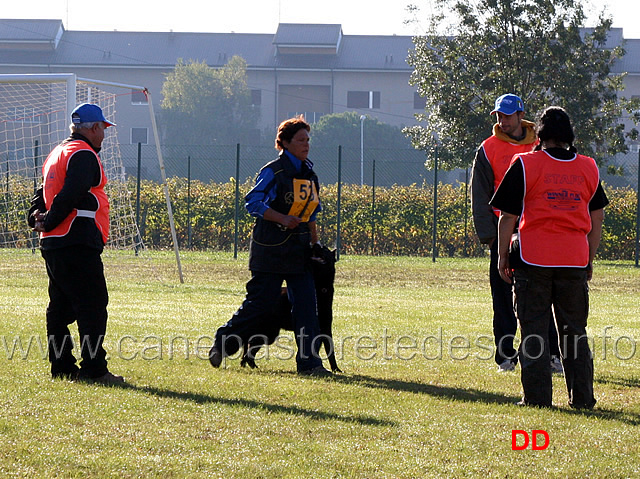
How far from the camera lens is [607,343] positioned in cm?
947

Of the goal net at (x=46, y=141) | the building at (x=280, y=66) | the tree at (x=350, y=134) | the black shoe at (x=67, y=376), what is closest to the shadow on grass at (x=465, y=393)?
the black shoe at (x=67, y=376)

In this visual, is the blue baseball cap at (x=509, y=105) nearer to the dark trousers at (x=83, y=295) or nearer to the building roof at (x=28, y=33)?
the dark trousers at (x=83, y=295)

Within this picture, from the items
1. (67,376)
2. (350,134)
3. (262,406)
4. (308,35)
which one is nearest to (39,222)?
(67,376)

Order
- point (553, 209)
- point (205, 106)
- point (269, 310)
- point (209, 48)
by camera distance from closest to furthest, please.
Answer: point (553, 209) → point (269, 310) → point (205, 106) → point (209, 48)

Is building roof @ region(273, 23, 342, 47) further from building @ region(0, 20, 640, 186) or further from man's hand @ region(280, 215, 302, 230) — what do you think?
man's hand @ region(280, 215, 302, 230)

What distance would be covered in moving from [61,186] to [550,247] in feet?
10.5

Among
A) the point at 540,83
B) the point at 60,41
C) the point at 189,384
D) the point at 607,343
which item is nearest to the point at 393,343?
the point at 607,343

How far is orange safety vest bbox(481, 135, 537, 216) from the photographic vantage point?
24.9ft

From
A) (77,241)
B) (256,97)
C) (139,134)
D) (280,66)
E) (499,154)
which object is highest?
(280,66)

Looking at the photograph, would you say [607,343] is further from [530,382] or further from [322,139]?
[322,139]

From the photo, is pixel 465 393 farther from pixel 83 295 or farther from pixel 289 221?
pixel 83 295

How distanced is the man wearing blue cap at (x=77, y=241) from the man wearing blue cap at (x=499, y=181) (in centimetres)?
277

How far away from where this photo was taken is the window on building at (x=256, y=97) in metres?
73.3

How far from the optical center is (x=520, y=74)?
82.2 ft
